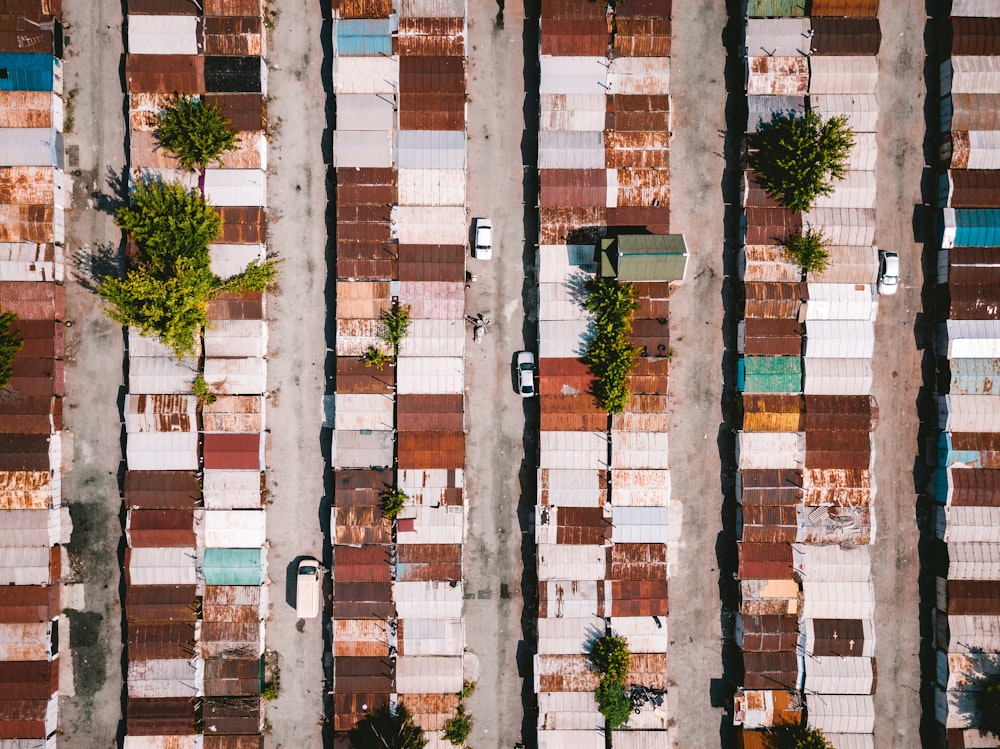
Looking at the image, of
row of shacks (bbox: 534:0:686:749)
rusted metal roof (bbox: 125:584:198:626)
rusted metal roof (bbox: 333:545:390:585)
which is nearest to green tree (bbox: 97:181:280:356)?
rusted metal roof (bbox: 125:584:198:626)

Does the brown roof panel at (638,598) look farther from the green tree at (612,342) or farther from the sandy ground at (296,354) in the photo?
the sandy ground at (296,354)

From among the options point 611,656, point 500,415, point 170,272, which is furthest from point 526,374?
point 170,272

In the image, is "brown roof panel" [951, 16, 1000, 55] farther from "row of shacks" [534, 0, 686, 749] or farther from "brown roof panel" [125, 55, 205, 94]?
"brown roof panel" [125, 55, 205, 94]

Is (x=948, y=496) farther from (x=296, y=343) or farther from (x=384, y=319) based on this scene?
(x=296, y=343)

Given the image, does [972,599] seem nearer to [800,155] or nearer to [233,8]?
[800,155]

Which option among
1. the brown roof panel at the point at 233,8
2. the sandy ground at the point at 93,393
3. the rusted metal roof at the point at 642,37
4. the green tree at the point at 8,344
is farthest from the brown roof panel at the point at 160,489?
the rusted metal roof at the point at 642,37

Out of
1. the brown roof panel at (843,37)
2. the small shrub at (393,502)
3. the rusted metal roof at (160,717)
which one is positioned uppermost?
the brown roof panel at (843,37)
